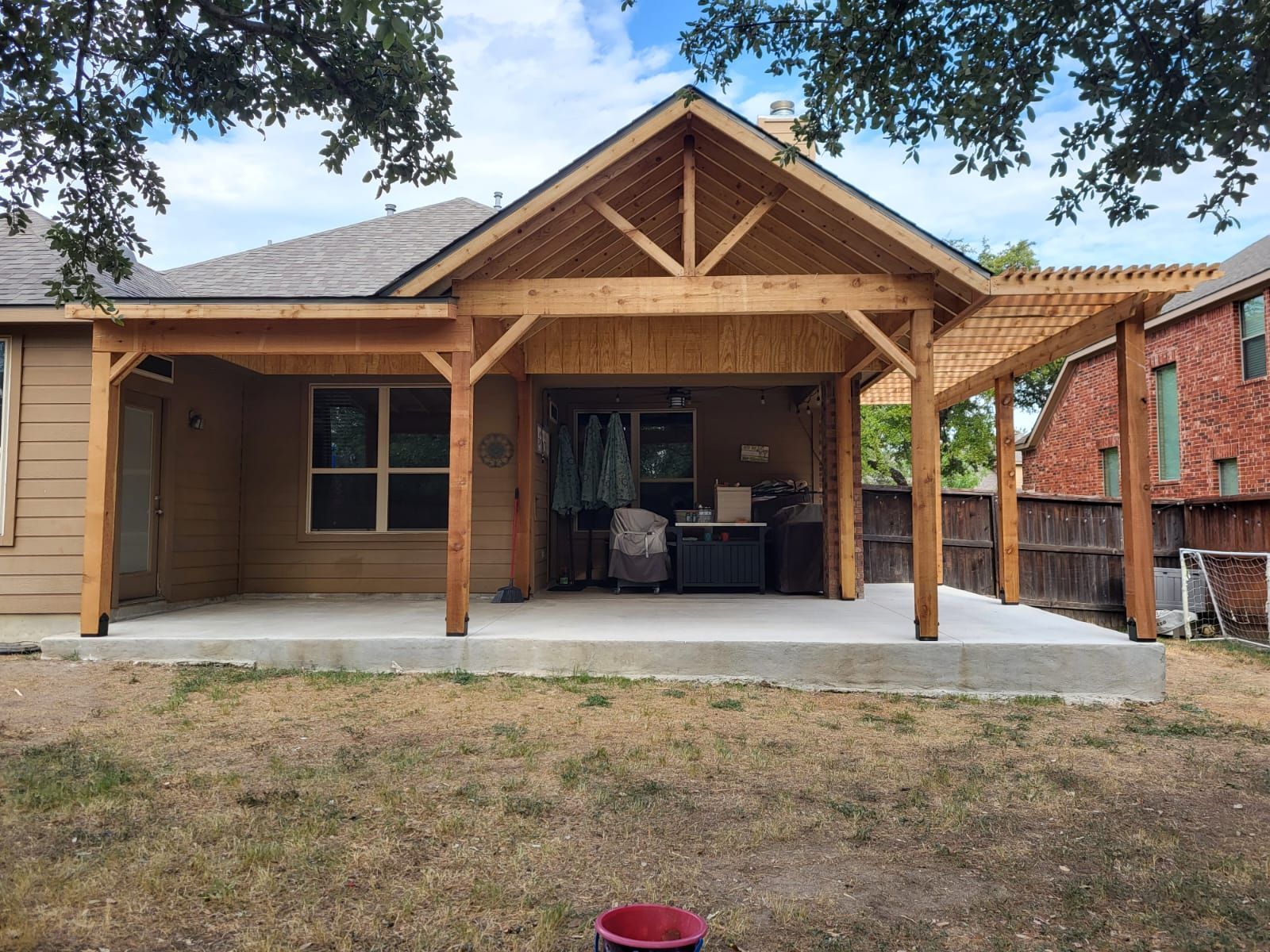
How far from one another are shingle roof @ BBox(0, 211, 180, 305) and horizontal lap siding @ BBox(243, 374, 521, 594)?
1.42 meters

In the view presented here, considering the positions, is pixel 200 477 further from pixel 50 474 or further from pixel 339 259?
pixel 339 259

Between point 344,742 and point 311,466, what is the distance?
516 cm

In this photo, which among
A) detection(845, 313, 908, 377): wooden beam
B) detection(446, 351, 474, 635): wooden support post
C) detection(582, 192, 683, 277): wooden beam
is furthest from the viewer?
detection(845, 313, 908, 377): wooden beam

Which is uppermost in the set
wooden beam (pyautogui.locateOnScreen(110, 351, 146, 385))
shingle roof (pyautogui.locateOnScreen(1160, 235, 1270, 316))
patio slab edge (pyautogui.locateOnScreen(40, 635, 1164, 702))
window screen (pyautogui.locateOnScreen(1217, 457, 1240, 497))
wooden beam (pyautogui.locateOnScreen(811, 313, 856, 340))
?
Answer: shingle roof (pyautogui.locateOnScreen(1160, 235, 1270, 316))

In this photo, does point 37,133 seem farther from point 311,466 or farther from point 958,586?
point 958,586

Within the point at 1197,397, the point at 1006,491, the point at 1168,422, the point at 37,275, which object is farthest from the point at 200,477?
the point at 1168,422

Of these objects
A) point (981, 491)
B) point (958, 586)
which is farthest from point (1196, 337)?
point (958, 586)

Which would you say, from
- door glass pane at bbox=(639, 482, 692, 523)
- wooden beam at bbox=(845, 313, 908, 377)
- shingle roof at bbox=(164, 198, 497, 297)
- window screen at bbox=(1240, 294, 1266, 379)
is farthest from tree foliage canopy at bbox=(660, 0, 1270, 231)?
window screen at bbox=(1240, 294, 1266, 379)

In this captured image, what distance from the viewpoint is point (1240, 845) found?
3371 mm

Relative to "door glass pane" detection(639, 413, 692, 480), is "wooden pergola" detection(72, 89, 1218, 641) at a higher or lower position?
higher

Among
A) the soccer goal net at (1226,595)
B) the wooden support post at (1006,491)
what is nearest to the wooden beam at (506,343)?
the wooden support post at (1006,491)

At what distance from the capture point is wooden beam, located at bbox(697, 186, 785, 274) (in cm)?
604

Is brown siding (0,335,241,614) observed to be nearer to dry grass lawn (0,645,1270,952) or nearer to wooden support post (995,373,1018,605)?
dry grass lawn (0,645,1270,952)

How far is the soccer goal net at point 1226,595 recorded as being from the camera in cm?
1105
